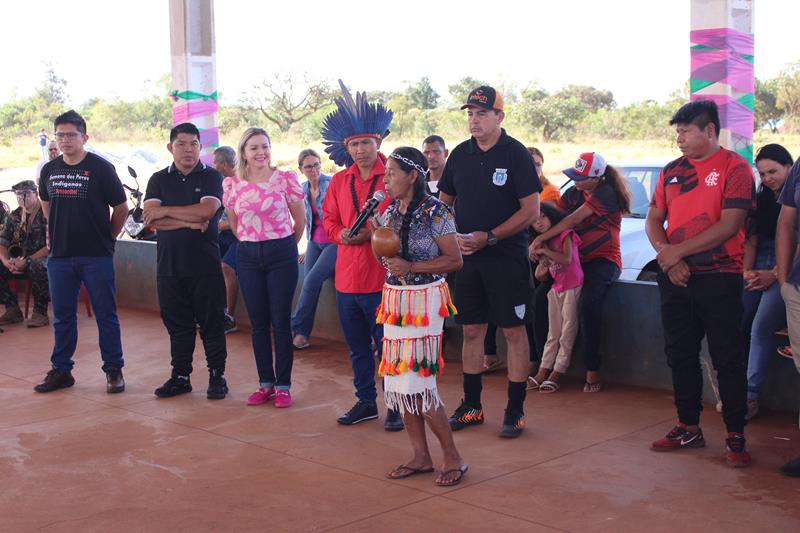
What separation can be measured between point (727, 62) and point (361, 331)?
4.45 metres

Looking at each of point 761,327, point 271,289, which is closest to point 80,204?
point 271,289

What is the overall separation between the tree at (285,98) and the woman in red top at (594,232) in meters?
35.2

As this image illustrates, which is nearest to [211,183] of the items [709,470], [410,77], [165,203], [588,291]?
[165,203]

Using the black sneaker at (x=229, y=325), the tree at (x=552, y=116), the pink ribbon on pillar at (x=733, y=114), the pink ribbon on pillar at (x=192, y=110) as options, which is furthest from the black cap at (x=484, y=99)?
the tree at (x=552, y=116)

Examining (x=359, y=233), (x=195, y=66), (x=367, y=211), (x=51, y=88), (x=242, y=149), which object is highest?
(x=51, y=88)

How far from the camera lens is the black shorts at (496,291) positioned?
19.1 ft

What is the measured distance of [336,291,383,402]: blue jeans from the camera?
6105 millimetres

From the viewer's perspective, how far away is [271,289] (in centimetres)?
665

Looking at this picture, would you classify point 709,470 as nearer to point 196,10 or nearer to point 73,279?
point 73,279

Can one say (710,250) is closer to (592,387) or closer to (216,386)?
(592,387)

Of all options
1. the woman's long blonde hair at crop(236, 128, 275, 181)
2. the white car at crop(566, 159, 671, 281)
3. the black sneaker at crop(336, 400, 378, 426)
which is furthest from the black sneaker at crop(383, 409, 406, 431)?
the white car at crop(566, 159, 671, 281)

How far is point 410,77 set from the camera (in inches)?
1784

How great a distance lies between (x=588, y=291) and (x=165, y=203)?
10.2ft

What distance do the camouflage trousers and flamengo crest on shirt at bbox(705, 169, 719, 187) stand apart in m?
7.33
